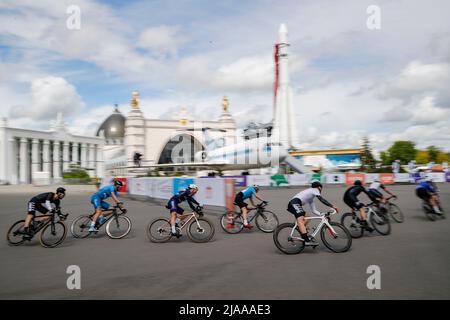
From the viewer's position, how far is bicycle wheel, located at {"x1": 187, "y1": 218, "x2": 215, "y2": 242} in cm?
945

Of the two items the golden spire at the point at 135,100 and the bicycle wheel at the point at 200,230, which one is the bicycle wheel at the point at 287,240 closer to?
the bicycle wheel at the point at 200,230

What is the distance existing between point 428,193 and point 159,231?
878 cm

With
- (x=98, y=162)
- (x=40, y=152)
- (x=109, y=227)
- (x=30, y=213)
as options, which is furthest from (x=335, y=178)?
(x=98, y=162)

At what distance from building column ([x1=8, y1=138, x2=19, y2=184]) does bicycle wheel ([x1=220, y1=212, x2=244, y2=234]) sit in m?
81.4

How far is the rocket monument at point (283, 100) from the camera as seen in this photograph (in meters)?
69.2

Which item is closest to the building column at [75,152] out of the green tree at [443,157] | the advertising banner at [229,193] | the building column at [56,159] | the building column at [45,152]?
the building column at [56,159]

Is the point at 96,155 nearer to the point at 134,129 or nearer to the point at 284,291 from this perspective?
the point at 134,129

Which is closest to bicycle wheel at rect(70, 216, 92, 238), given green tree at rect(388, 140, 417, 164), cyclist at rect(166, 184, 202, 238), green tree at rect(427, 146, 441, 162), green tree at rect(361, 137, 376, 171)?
cyclist at rect(166, 184, 202, 238)

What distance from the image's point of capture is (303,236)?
7.72 meters

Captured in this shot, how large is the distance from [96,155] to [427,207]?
106 m

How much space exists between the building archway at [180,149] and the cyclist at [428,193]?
8552 cm

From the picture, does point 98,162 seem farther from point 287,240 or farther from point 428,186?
point 287,240
